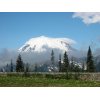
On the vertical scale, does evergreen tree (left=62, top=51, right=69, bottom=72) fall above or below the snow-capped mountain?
below

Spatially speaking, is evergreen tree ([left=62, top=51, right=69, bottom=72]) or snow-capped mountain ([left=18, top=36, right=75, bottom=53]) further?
evergreen tree ([left=62, top=51, right=69, bottom=72])

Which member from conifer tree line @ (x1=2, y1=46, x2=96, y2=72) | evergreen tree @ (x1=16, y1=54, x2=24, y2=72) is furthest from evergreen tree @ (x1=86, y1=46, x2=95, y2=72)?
evergreen tree @ (x1=16, y1=54, x2=24, y2=72)

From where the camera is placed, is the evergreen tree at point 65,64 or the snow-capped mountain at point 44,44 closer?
the snow-capped mountain at point 44,44

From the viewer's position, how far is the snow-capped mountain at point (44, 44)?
2456cm

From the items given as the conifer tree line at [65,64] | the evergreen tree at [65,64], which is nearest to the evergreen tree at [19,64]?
the conifer tree line at [65,64]

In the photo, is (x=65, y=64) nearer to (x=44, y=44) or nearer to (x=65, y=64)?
(x=65, y=64)

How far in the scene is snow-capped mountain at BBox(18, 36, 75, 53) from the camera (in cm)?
2456

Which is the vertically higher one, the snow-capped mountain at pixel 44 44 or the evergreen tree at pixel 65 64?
the snow-capped mountain at pixel 44 44

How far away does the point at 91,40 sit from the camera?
24.7 metres

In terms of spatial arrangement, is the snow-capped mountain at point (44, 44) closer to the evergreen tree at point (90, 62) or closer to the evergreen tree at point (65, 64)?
the evergreen tree at point (65, 64)

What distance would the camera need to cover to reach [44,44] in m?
24.7

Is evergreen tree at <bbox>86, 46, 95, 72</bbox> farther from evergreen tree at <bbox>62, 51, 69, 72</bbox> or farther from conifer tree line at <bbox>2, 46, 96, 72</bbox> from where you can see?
evergreen tree at <bbox>62, 51, 69, 72</bbox>

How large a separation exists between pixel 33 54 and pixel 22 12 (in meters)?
1.15
